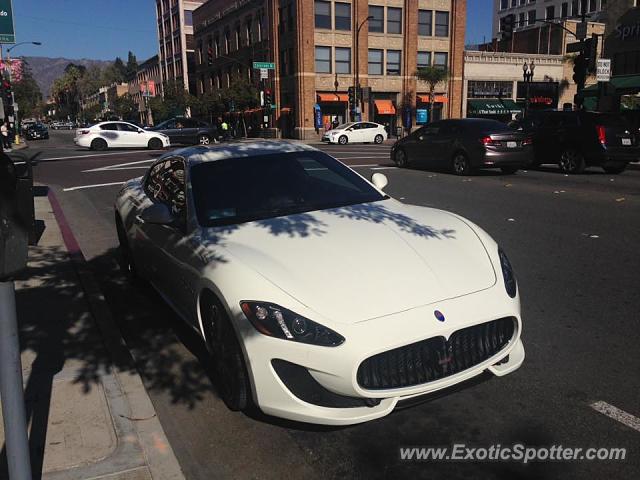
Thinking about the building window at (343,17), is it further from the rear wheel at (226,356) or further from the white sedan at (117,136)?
the rear wheel at (226,356)

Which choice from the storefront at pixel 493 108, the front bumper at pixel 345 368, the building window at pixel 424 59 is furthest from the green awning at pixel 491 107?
the front bumper at pixel 345 368

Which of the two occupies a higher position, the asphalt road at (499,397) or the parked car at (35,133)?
the parked car at (35,133)

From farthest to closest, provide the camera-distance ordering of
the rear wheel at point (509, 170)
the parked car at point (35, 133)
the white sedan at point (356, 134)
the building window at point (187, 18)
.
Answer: the building window at point (187, 18), the parked car at point (35, 133), the white sedan at point (356, 134), the rear wheel at point (509, 170)

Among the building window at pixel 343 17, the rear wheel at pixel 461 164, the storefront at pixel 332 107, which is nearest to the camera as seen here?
the rear wheel at pixel 461 164

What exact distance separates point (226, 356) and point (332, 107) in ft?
159

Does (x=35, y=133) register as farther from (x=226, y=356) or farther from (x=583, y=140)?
(x=226, y=356)

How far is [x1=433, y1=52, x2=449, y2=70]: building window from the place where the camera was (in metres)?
53.0

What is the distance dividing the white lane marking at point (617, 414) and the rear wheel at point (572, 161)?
13.0 m

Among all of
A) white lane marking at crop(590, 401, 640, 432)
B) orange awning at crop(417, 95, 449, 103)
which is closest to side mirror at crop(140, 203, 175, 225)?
white lane marking at crop(590, 401, 640, 432)

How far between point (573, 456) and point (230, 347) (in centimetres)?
192

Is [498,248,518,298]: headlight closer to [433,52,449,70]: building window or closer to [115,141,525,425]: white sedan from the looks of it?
[115,141,525,425]: white sedan

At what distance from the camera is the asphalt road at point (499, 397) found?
292 centimetres

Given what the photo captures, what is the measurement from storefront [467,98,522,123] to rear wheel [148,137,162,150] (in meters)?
35.6

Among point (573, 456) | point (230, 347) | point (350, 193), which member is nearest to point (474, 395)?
point (573, 456)
